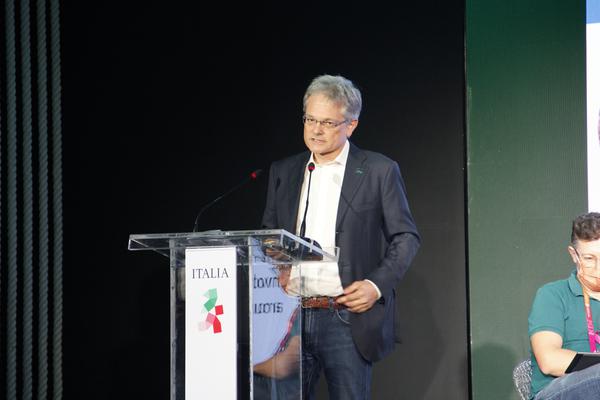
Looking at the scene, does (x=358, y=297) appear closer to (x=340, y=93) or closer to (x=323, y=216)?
(x=323, y=216)

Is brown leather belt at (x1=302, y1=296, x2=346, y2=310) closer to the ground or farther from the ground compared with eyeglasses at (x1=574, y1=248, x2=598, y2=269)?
closer to the ground

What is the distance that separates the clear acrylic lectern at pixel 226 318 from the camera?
2.38 m

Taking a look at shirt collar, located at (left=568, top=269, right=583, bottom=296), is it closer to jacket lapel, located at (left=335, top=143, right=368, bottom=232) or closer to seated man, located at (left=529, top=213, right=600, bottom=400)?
seated man, located at (left=529, top=213, right=600, bottom=400)

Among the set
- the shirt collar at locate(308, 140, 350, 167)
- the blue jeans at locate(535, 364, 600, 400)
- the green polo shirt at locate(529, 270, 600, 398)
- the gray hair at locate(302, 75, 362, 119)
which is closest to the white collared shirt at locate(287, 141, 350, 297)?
the shirt collar at locate(308, 140, 350, 167)

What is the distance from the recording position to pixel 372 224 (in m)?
3.59

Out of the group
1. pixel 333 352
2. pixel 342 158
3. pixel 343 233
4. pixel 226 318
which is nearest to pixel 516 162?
pixel 342 158

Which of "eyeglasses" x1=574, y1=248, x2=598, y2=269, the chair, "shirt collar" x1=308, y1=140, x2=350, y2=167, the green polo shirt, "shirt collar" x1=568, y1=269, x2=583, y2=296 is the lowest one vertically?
the chair

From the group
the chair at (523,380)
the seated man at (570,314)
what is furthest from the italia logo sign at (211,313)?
the chair at (523,380)

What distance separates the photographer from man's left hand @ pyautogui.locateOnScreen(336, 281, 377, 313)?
10.6 feet

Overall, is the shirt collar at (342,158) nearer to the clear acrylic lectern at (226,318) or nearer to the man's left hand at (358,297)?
the man's left hand at (358,297)

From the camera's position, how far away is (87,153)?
4.95 metres

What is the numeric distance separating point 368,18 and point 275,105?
0.72 metres

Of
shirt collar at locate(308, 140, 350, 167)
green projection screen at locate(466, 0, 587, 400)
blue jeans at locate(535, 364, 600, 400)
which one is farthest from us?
green projection screen at locate(466, 0, 587, 400)

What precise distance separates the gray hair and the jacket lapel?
21 cm
